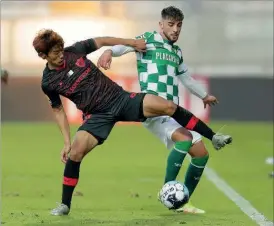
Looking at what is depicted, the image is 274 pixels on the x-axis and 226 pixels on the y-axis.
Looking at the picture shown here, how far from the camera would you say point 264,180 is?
1238cm

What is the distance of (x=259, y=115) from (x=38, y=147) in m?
6.49

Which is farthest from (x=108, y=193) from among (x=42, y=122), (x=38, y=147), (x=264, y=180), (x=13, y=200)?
(x=42, y=122)

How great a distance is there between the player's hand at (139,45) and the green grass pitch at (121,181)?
151 centimetres

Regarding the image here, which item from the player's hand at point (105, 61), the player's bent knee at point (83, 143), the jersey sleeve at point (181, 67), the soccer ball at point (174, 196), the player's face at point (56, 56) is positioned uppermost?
the player's face at point (56, 56)

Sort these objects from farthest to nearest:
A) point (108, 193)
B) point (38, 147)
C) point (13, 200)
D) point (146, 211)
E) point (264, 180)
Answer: point (38, 147), point (264, 180), point (108, 193), point (13, 200), point (146, 211)

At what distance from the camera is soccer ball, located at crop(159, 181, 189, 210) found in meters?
8.49

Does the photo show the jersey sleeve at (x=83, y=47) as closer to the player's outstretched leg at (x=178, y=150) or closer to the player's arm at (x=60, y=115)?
the player's arm at (x=60, y=115)

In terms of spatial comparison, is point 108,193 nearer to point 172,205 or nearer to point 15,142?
point 172,205

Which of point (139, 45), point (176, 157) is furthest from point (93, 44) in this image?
point (176, 157)

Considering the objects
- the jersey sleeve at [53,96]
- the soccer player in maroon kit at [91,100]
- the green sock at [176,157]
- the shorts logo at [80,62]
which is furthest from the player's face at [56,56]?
the green sock at [176,157]

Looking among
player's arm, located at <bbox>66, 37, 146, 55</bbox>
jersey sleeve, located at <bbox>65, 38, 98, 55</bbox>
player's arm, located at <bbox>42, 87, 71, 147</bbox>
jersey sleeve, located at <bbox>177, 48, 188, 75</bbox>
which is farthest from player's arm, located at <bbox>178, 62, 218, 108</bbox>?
player's arm, located at <bbox>42, 87, 71, 147</bbox>

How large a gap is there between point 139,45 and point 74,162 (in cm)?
132

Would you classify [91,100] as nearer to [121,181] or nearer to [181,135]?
[181,135]

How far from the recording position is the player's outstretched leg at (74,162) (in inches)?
329
